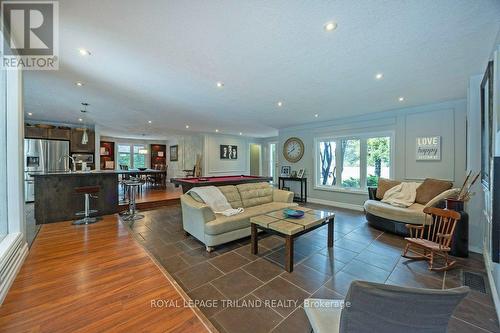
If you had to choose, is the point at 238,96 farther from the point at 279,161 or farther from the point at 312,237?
the point at 279,161

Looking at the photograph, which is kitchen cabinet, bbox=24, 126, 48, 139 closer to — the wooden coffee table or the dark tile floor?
the dark tile floor

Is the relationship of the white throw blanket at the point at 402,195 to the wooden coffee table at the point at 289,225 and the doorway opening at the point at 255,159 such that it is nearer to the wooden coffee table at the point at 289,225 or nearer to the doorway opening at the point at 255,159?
the wooden coffee table at the point at 289,225

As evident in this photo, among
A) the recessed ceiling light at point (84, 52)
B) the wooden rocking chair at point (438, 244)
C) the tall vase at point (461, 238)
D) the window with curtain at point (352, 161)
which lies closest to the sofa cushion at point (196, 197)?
the recessed ceiling light at point (84, 52)

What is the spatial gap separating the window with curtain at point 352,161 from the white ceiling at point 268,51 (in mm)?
1311

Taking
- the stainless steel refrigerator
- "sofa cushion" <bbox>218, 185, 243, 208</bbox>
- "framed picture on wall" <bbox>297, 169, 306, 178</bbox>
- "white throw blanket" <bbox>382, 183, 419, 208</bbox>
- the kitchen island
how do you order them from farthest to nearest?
"framed picture on wall" <bbox>297, 169, 306, 178</bbox>
the stainless steel refrigerator
the kitchen island
"white throw blanket" <bbox>382, 183, 419, 208</bbox>
"sofa cushion" <bbox>218, 185, 243, 208</bbox>

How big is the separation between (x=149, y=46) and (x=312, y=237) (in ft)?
12.0

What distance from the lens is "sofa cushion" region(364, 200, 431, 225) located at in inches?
134

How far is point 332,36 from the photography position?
79.6 inches

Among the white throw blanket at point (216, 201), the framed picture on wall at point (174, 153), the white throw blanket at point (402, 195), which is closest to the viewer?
the white throw blanket at point (216, 201)

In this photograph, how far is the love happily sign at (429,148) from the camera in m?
4.30

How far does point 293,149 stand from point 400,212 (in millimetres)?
4047

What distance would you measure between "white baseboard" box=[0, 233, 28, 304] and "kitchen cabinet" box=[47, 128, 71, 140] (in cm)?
550

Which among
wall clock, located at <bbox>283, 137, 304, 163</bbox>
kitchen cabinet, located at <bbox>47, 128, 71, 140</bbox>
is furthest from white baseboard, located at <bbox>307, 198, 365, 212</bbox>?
kitchen cabinet, located at <bbox>47, 128, 71, 140</bbox>

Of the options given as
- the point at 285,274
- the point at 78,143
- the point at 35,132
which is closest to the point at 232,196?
the point at 285,274
